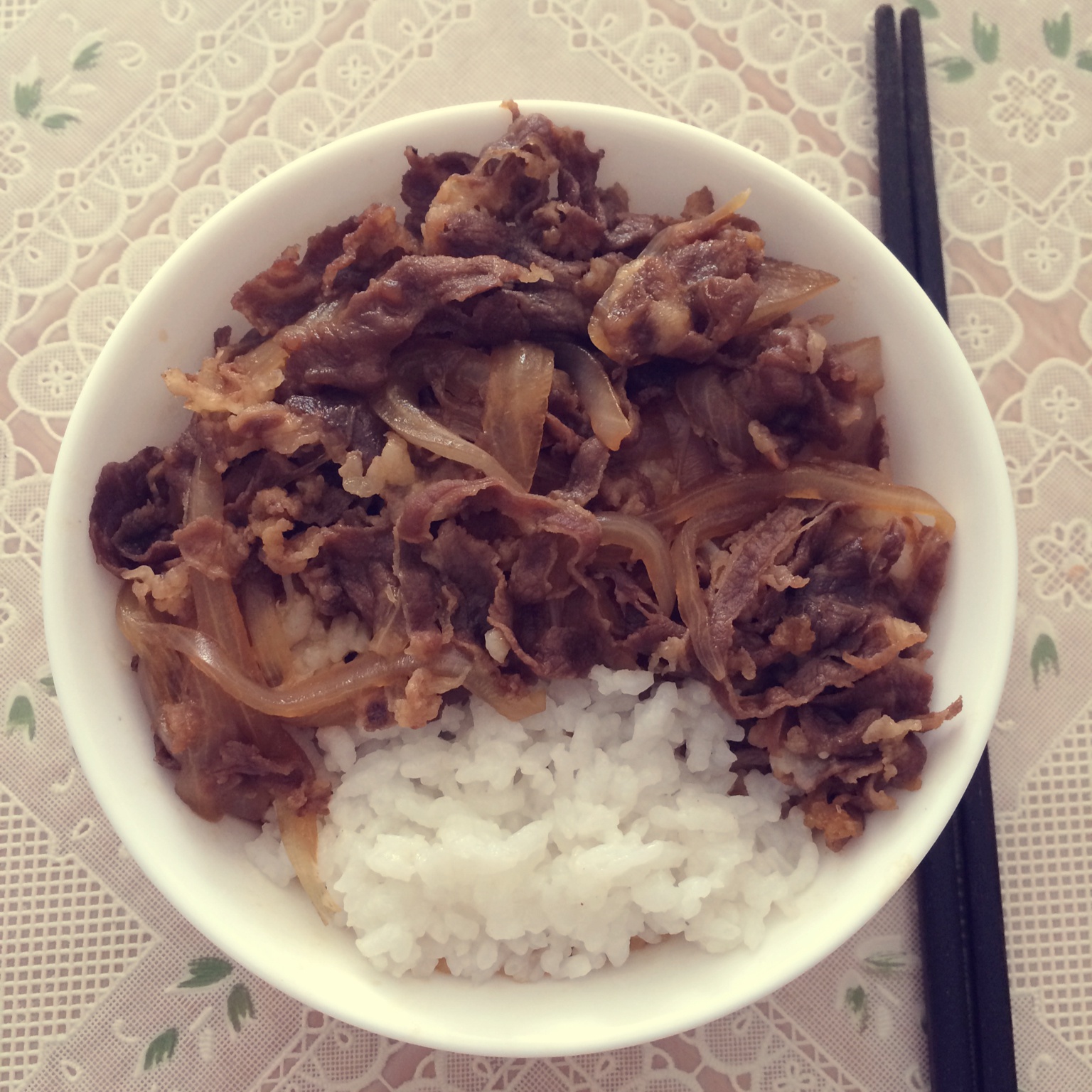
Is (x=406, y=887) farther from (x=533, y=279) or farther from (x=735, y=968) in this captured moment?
(x=533, y=279)

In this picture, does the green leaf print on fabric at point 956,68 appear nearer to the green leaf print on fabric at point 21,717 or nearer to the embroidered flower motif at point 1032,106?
the embroidered flower motif at point 1032,106

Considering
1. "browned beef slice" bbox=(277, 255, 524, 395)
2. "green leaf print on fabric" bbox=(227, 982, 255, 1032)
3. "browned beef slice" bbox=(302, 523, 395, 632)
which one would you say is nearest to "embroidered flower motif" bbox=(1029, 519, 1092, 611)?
"browned beef slice" bbox=(277, 255, 524, 395)

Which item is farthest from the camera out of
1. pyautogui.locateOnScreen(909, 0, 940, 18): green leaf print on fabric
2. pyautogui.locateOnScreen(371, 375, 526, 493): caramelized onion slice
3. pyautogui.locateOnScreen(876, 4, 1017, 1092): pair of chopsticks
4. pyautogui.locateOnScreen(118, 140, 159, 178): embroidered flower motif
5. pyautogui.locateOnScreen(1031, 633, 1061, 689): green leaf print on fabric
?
pyautogui.locateOnScreen(909, 0, 940, 18): green leaf print on fabric

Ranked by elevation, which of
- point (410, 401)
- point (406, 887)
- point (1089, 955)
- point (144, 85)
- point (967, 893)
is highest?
point (144, 85)

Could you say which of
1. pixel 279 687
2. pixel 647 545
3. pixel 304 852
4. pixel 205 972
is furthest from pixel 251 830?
pixel 647 545

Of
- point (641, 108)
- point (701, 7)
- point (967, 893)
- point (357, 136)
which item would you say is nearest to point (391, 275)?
point (357, 136)

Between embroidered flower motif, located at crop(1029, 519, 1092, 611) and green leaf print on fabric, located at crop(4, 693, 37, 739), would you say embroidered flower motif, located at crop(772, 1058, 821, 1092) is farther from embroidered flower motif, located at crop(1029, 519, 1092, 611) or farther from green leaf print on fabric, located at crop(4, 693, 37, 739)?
green leaf print on fabric, located at crop(4, 693, 37, 739)
